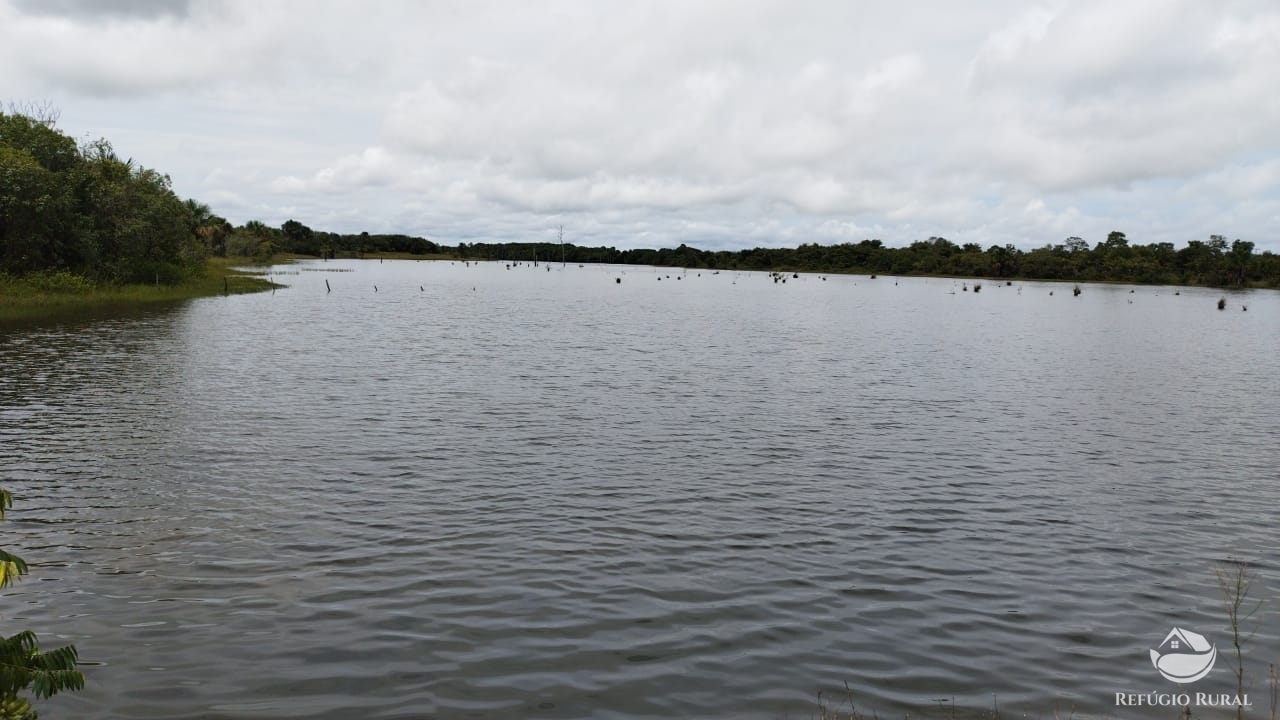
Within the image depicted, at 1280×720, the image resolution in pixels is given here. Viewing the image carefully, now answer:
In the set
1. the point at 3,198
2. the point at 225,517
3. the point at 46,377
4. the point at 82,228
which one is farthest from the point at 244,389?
the point at 82,228

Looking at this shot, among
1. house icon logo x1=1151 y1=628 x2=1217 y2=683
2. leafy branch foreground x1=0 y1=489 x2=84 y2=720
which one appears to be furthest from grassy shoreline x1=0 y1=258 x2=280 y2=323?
house icon logo x1=1151 y1=628 x2=1217 y2=683

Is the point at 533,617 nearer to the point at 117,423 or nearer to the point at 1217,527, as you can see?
the point at 1217,527

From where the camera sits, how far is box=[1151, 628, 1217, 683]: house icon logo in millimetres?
10945

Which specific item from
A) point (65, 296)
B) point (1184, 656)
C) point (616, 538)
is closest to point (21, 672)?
point (616, 538)

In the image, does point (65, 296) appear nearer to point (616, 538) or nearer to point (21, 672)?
point (616, 538)

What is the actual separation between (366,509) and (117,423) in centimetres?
1400

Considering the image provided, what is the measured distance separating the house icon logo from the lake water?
208 millimetres

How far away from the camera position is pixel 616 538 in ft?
51.5

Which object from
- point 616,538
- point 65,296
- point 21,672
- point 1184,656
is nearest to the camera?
point 21,672

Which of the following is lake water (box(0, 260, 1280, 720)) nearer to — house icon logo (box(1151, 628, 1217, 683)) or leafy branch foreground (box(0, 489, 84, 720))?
house icon logo (box(1151, 628, 1217, 683))

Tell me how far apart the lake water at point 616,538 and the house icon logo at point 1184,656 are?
21cm

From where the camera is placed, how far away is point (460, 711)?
9523mm

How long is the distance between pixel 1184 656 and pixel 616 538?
982 centimetres

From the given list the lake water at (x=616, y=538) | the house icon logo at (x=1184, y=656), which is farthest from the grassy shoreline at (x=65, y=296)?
the house icon logo at (x=1184, y=656)
